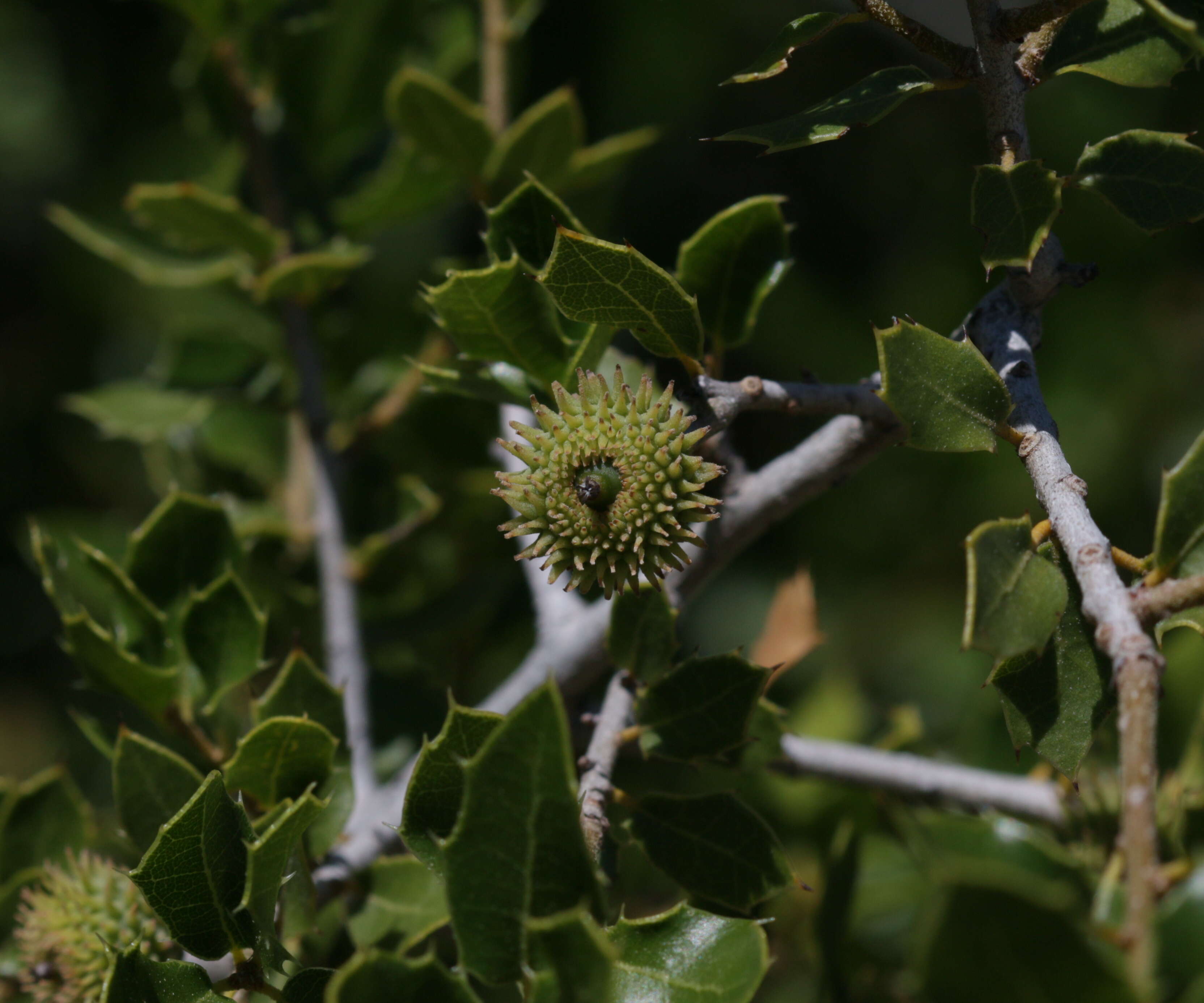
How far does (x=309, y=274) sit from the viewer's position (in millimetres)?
1674

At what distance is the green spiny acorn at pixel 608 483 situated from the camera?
3.28 ft

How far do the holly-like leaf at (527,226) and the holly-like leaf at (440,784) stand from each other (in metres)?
0.51

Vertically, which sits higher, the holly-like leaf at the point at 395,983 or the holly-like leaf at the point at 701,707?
the holly-like leaf at the point at 395,983

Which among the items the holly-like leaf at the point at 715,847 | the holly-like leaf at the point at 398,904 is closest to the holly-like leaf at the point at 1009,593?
the holly-like leaf at the point at 715,847

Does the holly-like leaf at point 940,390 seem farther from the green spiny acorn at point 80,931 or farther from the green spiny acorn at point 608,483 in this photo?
the green spiny acorn at point 80,931

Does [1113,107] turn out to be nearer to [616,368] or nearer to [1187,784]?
[1187,784]

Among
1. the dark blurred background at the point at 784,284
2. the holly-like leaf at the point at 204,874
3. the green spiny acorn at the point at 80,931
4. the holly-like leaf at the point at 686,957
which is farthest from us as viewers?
the dark blurred background at the point at 784,284

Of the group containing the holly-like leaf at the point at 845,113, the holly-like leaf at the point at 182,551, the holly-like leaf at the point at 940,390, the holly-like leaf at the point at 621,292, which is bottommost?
the holly-like leaf at the point at 182,551

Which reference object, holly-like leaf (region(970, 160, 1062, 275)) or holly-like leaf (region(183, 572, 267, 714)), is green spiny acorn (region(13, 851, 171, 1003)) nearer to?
holly-like leaf (region(183, 572, 267, 714))

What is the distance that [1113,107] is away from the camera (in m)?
2.59

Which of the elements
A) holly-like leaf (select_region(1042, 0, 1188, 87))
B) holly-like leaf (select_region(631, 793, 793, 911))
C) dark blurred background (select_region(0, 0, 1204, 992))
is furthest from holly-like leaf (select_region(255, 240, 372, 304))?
holly-like leaf (select_region(1042, 0, 1188, 87))

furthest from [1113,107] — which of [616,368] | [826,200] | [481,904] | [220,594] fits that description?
[481,904]

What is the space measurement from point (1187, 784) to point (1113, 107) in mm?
1782

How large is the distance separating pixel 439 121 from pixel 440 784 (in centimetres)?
113
